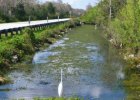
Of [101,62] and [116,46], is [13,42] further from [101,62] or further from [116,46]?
[116,46]

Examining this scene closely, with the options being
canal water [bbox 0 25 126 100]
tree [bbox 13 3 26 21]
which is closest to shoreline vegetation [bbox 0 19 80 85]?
canal water [bbox 0 25 126 100]

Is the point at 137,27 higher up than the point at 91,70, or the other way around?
the point at 137,27

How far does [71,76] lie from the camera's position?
1264 inches

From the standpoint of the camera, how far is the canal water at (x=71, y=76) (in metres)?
25.7

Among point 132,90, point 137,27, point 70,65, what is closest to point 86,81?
point 132,90

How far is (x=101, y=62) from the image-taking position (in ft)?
132

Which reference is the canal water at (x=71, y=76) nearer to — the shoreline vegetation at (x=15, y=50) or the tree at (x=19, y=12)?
the shoreline vegetation at (x=15, y=50)

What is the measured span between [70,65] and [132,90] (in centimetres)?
1164

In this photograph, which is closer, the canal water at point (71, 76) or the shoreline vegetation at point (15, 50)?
the canal water at point (71, 76)

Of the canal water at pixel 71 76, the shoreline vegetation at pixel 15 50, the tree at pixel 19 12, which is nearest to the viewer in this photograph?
the canal water at pixel 71 76

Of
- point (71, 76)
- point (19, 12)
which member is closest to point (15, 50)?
point (71, 76)

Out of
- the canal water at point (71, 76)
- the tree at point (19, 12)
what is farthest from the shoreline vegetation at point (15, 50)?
the tree at point (19, 12)

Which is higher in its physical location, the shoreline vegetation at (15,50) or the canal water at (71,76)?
the shoreline vegetation at (15,50)

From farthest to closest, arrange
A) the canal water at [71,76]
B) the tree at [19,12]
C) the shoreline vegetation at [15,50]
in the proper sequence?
the tree at [19,12] < the shoreline vegetation at [15,50] < the canal water at [71,76]
